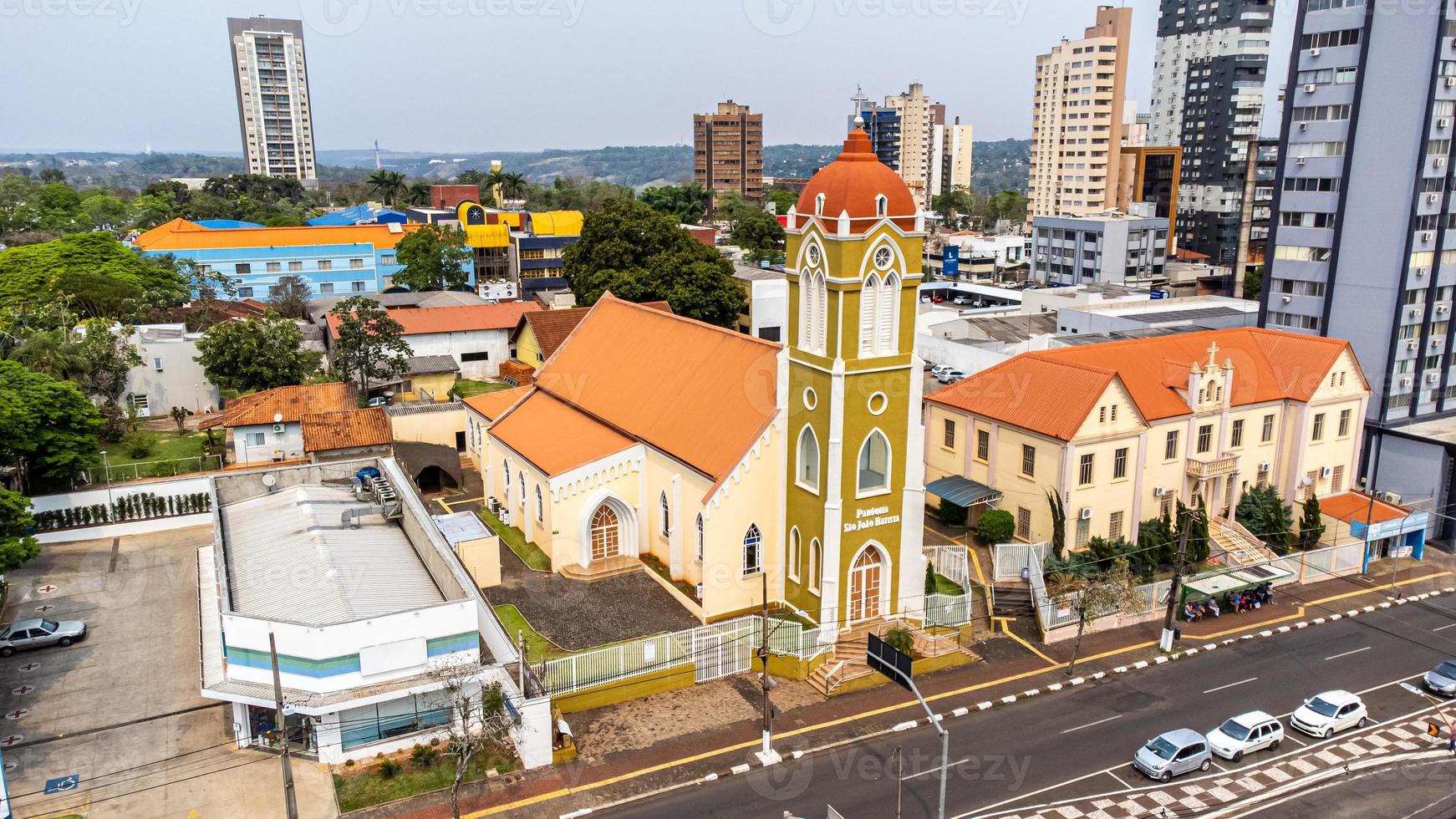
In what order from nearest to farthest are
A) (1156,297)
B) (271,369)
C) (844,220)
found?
(844,220) < (271,369) < (1156,297)

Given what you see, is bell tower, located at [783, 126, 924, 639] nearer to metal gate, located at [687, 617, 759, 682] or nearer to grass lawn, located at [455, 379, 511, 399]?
metal gate, located at [687, 617, 759, 682]

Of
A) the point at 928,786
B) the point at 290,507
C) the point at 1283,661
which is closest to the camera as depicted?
the point at 928,786

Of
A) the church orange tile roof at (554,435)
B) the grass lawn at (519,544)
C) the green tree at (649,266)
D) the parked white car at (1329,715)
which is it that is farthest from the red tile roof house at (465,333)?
the parked white car at (1329,715)

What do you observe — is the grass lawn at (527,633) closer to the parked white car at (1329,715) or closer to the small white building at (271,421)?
the small white building at (271,421)

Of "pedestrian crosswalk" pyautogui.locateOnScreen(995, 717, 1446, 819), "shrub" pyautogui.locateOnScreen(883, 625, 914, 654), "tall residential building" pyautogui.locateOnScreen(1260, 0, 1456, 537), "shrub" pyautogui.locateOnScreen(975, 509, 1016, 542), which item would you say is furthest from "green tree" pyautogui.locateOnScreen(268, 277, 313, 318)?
"tall residential building" pyautogui.locateOnScreen(1260, 0, 1456, 537)

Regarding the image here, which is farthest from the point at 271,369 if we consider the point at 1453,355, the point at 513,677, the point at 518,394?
the point at 1453,355

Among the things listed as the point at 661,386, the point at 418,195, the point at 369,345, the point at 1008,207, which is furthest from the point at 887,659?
the point at 1008,207

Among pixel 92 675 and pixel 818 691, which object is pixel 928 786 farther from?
pixel 92 675
